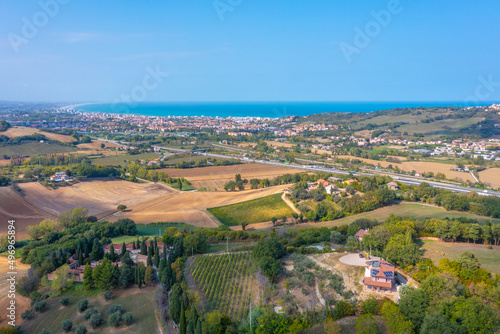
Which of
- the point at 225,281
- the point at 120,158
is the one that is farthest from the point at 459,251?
the point at 120,158

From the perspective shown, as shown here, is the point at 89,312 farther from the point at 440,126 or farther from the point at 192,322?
the point at 440,126

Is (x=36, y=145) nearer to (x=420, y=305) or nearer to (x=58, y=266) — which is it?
(x=58, y=266)

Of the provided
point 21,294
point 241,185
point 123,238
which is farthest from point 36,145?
point 21,294

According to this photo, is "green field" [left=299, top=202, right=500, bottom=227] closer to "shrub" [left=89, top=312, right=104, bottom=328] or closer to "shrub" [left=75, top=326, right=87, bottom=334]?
"shrub" [left=89, top=312, right=104, bottom=328]

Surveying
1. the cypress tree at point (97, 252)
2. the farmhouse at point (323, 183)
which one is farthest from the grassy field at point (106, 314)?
the farmhouse at point (323, 183)

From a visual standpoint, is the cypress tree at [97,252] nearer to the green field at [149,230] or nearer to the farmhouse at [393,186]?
the green field at [149,230]

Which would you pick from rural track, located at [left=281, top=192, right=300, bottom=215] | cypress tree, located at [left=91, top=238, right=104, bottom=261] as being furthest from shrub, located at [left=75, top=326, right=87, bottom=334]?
rural track, located at [left=281, top=192, right=300, bottom=215]

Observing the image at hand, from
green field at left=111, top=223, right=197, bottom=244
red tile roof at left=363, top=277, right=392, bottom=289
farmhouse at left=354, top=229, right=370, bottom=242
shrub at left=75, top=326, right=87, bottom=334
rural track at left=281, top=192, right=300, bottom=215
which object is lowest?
green field at left=111, top=223, right=197, bottom=244

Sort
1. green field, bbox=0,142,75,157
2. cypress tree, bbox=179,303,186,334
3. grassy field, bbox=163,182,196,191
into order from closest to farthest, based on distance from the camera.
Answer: cypress tree, bbox=179,303,186,334 < grassy field, bbox=163,182,196,191 < green field, bbox=0,142,75,157
